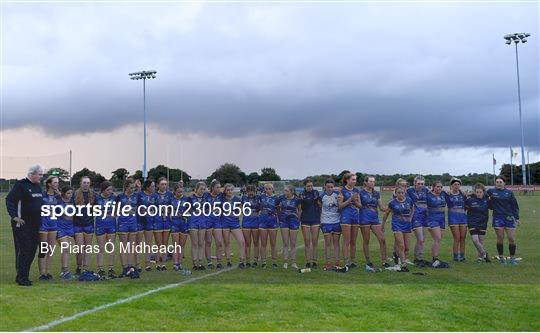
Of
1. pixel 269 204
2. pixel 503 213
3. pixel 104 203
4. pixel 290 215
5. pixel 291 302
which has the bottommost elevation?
pixel 291 302

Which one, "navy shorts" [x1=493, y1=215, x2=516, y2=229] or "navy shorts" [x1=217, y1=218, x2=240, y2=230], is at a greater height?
"navy shorts" [x1=217, y1=218, x2=240, y2=230]

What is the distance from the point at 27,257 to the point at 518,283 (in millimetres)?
8733

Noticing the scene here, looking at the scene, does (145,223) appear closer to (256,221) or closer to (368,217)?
(256,221)

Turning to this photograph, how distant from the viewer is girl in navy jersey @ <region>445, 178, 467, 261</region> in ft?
38.6

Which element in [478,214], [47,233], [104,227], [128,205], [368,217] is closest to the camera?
[47,233]

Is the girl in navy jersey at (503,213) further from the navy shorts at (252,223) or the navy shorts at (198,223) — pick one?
the navy shorts at (198,223)

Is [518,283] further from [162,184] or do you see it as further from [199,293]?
[162,184]

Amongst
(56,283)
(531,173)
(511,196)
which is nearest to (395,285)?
(511,196)

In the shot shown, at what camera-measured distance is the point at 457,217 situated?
11820 mm

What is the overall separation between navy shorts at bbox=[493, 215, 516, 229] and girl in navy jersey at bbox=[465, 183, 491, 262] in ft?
0.79

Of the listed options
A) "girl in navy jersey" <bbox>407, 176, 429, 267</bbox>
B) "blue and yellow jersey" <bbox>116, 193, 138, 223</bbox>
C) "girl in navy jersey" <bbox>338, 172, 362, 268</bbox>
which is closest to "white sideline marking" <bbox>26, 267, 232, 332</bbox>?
"blue and yellow jersey" <bbox>116, 193, 138, 223</bbox>

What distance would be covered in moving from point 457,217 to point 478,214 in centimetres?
59

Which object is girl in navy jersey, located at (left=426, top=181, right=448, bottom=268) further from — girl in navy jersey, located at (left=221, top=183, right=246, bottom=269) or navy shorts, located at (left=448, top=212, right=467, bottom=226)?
girl in navy jersey, located at (left=221, top=183, right=246, bottom=269)

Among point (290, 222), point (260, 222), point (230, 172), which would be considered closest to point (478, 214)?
point (290, 222)
